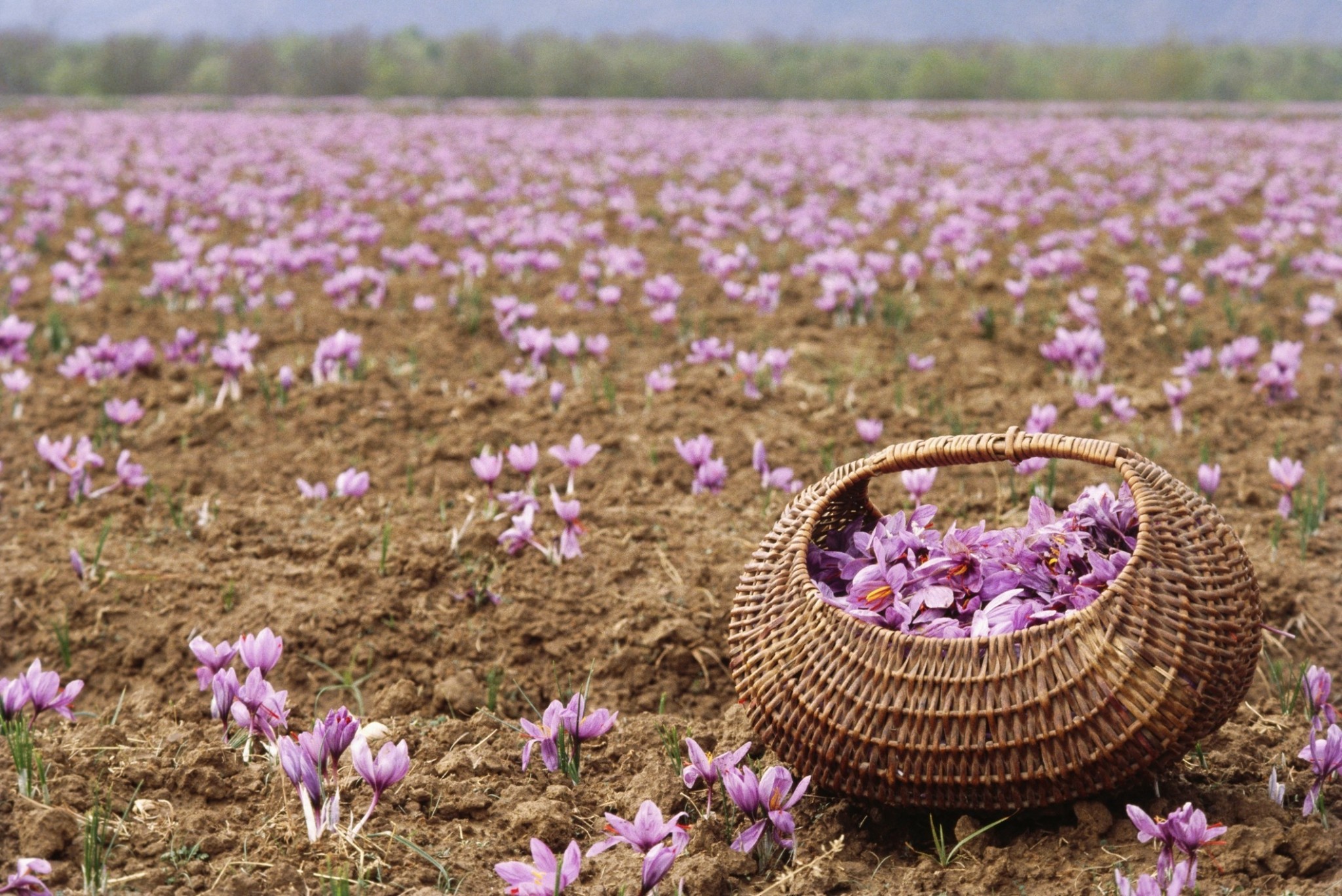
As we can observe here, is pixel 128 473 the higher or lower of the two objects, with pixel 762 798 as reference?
higher

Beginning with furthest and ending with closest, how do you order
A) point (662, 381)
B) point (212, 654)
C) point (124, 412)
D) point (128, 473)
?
1. point (662, 381)
2. point (124, 412)
3. point (128, 473)
4. point (212, 654)

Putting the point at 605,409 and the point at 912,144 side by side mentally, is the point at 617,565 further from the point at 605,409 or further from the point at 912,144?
the point at 912,144

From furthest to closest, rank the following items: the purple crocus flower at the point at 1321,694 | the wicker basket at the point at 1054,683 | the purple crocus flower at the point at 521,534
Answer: the purple crocus flower at the point at 521,534, the purple crocus flower at the point at 1321,694, the wicker basket at the point at 1054,683

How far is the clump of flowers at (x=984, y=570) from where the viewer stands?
237 centimetres

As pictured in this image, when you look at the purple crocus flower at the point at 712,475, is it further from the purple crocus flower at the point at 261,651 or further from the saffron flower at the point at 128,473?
the saffron flower at the point at 128,473

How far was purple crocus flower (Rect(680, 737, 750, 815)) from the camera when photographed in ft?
7.72

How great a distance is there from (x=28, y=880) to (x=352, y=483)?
2.13m

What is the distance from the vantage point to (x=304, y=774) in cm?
222

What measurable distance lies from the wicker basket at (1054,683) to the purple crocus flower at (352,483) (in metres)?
2.07

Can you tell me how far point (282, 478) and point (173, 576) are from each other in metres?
0.98

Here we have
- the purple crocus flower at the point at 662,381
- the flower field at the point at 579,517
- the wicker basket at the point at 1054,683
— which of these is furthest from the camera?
the purple crocus flower at the point at 662,381

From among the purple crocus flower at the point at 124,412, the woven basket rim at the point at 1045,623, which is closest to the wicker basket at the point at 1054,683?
the woven basket rim at the point at 1045,623

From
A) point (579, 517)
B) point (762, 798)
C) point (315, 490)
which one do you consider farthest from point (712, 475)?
point (762, 798)

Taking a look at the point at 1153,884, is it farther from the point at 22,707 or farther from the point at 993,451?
the point at 22,707
